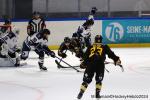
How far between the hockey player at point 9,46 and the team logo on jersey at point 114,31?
4751 millimetres

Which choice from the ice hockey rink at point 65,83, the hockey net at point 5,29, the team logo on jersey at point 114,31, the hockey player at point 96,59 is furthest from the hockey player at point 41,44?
the team logo on jersey at point 114,31

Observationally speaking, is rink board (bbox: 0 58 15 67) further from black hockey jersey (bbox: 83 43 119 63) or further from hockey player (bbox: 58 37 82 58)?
black hockey jersey (bbox: 83 43 119 63)

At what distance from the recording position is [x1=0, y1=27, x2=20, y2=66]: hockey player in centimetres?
1073

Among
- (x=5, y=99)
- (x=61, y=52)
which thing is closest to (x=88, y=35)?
(x=61, y=52)

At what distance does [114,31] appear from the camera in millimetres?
15086

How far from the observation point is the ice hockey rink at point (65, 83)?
22.6 ft

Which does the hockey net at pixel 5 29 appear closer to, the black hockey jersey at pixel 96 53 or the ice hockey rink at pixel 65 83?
the ice hockey rink at pixel 65 83

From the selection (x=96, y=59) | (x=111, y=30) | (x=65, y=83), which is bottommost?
(x=65, y=83)

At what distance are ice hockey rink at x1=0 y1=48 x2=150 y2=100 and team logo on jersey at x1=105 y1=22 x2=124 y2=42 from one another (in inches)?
137

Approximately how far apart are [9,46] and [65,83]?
3.02 m

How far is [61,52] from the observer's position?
402 inches

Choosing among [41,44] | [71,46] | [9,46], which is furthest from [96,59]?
[9,46]

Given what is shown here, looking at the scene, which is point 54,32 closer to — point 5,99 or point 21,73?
point 21,73

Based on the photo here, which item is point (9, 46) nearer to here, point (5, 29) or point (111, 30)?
point (5, 29)
